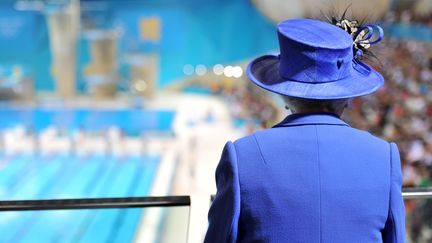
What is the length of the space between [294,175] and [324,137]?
0.09 meters

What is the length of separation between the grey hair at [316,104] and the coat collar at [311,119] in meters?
0.01

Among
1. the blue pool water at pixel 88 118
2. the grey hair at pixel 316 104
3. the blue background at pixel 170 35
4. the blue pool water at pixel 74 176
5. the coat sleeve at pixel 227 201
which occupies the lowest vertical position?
the blue pool water at pixel 74 176

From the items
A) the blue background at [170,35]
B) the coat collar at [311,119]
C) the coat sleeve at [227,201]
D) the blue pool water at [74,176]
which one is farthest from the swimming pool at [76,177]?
the blue background at [170,35]

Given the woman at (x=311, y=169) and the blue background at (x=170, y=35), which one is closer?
the woman at (x=311, y=169)

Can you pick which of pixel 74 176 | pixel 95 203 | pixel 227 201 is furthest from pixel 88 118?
pixel 227 201

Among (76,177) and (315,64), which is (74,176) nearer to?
(76,177)

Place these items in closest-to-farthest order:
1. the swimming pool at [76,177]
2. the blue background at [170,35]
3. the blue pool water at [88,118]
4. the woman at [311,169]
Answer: the woman at [311,169] → the swimming pool at [76,177] → the blue pool water at [88,118] → the blue background at [170,35]

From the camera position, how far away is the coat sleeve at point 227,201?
2.90ft

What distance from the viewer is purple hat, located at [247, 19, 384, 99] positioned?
3.01 feet

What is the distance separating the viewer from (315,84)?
36.9 inches

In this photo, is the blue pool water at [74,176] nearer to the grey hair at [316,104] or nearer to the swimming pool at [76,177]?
the swimming pool at [76,177]

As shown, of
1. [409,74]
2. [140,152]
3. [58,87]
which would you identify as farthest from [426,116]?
[58,87]

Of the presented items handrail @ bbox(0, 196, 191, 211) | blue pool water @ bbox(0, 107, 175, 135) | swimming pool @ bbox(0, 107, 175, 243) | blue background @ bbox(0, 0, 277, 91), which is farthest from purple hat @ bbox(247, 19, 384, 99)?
blue background @ bbox(0, 0, 277, 91)

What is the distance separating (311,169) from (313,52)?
212 millimetres
